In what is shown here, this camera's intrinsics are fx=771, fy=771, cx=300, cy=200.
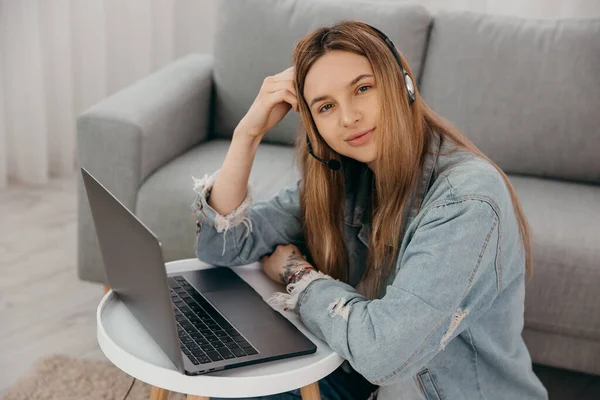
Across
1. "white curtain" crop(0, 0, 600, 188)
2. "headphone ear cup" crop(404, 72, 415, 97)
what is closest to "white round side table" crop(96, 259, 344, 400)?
"headphone ear cup" crop(404, 72, 415, 97)

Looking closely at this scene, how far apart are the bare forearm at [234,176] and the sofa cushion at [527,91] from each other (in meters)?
0.94

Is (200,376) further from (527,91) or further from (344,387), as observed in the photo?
(527,91)

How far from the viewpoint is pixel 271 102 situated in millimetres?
→ 1307

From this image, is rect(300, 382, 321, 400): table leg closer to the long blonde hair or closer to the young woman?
the young woman

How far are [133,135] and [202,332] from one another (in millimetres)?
934

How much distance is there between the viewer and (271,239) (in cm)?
139

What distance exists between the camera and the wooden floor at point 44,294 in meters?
1.91

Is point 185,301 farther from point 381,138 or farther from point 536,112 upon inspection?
point 536,112

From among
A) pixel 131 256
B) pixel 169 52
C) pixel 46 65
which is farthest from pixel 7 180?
pixel 131 256

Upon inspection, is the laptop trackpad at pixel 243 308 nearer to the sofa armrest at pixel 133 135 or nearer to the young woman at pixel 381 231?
the young woman at pixel 381 231

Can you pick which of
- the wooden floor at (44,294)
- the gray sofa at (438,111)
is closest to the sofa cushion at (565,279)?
the gray sofa at (438,111)

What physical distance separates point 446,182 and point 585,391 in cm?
103

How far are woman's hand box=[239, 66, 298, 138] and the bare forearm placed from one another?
21 mm

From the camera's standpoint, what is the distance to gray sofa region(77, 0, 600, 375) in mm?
1851
